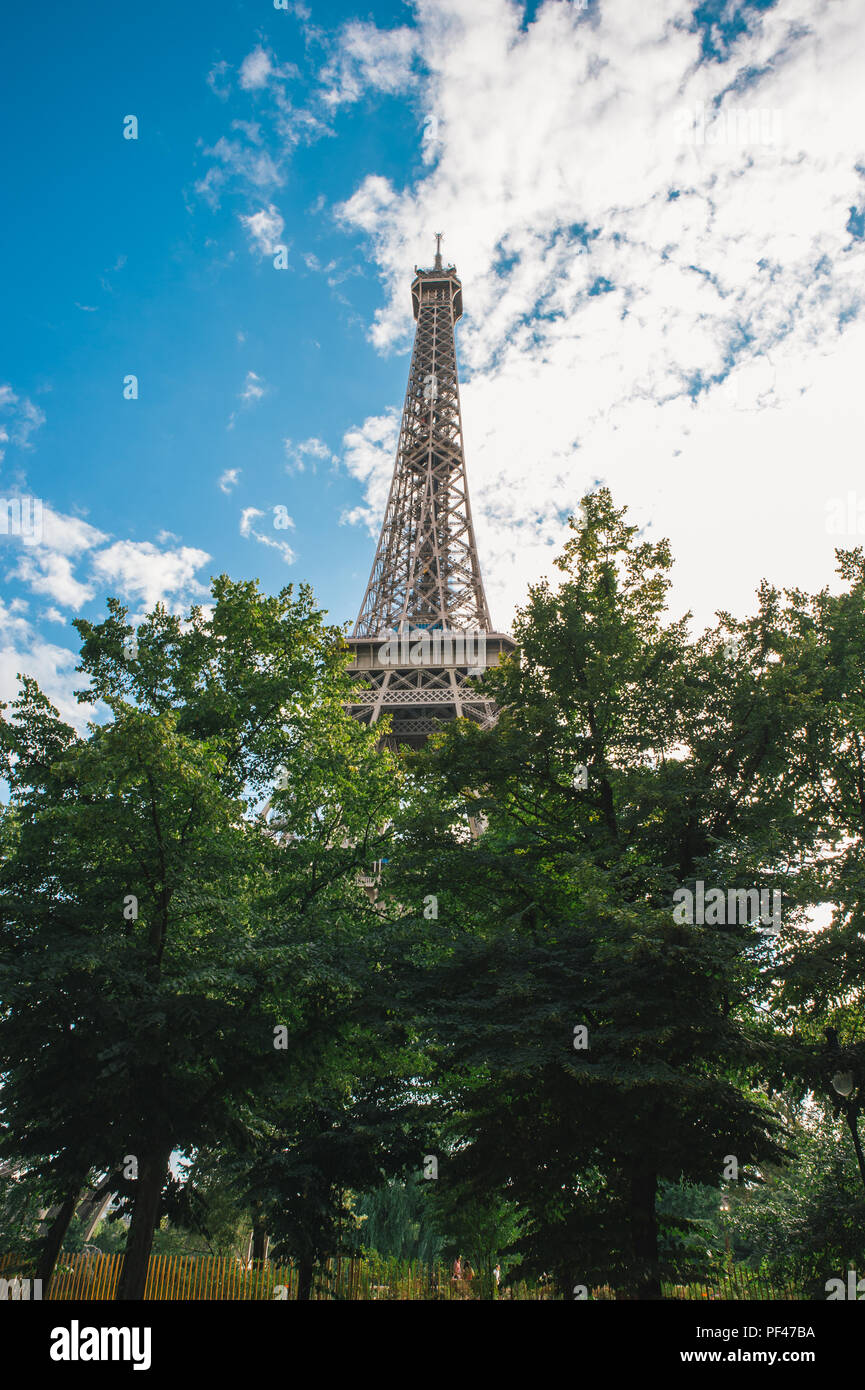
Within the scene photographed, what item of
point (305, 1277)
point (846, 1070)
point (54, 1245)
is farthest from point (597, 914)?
point (54, 1245)

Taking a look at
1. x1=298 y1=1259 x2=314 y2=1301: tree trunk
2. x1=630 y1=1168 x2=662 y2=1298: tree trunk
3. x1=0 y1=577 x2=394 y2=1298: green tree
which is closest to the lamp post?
x1=630 y1=1168 x2=662 y2=1298: tree trunk

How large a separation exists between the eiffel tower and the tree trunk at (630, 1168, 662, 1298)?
17.0 m

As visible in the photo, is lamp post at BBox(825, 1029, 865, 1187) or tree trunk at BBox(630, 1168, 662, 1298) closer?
tree trunk at BBox(630, 1168, 662, 1298)

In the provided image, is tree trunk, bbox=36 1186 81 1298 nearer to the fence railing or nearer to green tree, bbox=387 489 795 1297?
the fence railing

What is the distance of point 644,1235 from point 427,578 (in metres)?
42.6

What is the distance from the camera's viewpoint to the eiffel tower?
37.6 m

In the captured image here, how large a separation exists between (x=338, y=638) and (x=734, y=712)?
789 centimetres

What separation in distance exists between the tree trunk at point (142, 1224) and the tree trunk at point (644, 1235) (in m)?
6.13

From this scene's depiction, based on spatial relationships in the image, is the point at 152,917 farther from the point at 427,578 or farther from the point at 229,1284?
the point at 427,578

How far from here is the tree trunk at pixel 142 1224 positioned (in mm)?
9703

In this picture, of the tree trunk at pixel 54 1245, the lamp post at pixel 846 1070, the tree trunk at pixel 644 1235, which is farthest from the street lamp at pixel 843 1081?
the tree trunk at pixel 54 1245

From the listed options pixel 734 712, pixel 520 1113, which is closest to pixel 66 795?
pixel 520 1113
